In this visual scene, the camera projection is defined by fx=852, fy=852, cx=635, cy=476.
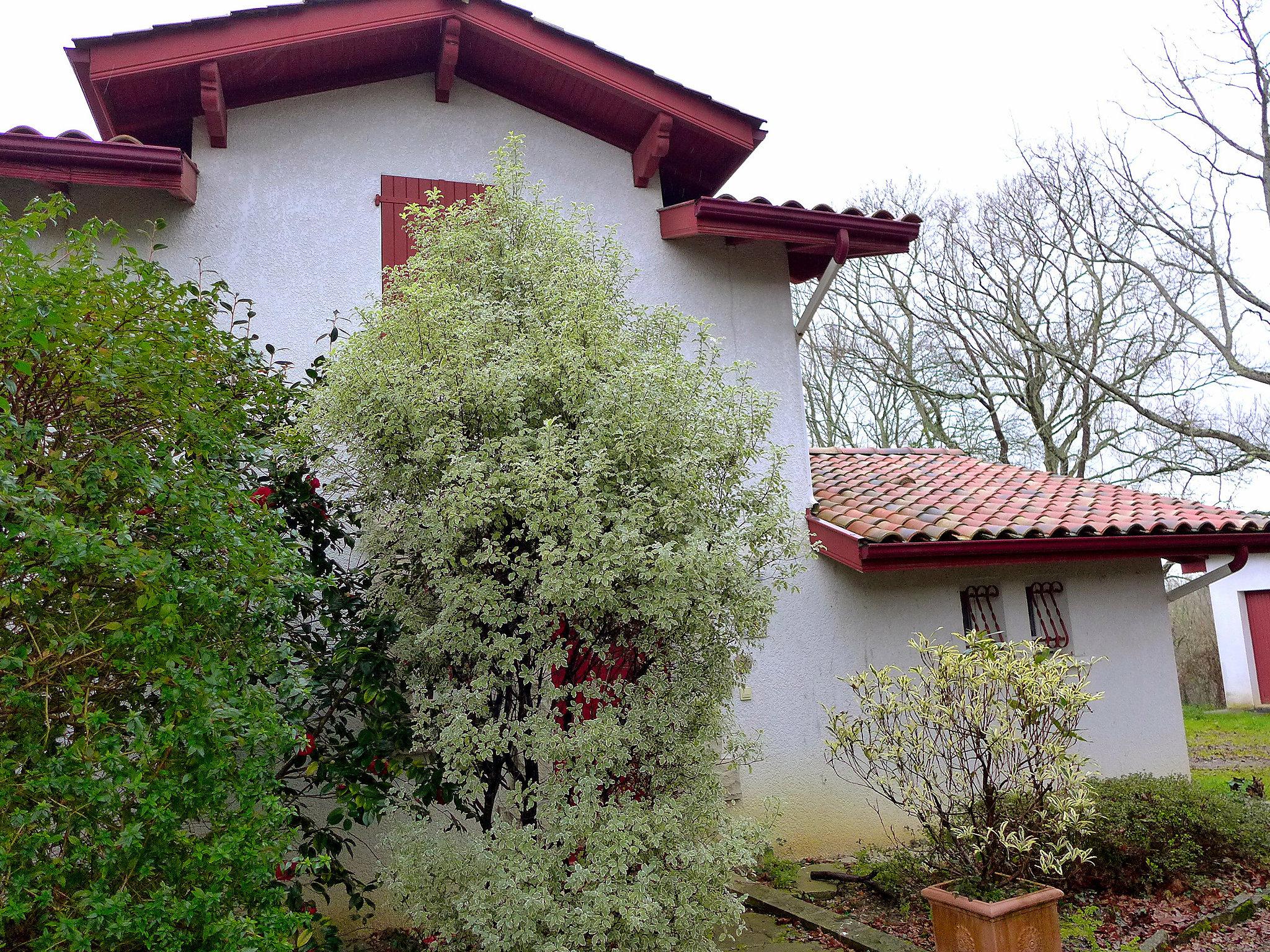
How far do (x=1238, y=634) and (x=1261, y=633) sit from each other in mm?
426

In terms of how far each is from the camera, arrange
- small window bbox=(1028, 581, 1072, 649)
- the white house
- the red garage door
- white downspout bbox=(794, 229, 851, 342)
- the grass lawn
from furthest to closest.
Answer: the red garage door < the grass lawn < small window bbox=(1028, 581, 1072, 649) < white downspout bbox=(794, 229, 851, 342) < the white house

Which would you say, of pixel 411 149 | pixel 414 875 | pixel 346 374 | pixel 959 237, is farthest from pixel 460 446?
pixel 959 237

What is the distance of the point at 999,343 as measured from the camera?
738 inches

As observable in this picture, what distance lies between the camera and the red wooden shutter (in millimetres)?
6695

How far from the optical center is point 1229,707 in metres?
18.7

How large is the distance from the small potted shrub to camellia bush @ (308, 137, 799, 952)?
1167 millimetres

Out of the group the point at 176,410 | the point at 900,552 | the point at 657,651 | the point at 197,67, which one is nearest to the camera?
the point at 176,410

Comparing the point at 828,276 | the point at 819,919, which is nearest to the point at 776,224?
the point at 828,276

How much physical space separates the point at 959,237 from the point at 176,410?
18.5 m

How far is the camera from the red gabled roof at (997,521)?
22.6ft

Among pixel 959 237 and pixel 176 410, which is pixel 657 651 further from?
pixel 959 237

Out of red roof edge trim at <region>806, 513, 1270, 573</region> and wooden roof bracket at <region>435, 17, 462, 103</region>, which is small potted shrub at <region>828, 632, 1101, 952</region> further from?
wooden roof bracket at <region>435, 17, 462, 103</region>

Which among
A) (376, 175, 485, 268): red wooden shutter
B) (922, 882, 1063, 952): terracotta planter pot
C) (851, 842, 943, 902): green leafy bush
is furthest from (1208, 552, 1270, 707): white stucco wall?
(376, 175, 485, 268): red wooden shutter

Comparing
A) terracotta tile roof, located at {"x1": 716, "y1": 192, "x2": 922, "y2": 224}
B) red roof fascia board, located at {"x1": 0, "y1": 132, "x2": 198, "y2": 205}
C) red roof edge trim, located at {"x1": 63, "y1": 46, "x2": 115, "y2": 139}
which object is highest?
red roof edge trim, located at {"x1": 63, "y1": 46, "x2": 115, "y2": 139}
